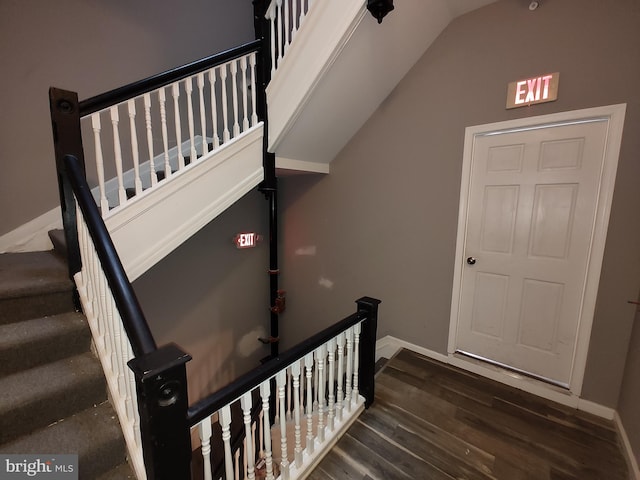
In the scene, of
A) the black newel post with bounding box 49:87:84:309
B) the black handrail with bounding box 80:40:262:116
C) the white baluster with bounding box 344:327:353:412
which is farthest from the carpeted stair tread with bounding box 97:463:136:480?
the black handrail with bounding box 80:40:262:116

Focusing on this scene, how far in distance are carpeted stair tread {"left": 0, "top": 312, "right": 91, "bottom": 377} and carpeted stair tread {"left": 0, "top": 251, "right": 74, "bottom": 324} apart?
45 millimetres

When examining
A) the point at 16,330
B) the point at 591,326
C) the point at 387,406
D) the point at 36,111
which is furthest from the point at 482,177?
the point at 36,111

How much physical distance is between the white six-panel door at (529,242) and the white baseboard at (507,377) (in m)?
0.07

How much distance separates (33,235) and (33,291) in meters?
1.08

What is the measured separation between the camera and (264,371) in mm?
1196

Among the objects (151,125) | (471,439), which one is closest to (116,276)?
(151,125)

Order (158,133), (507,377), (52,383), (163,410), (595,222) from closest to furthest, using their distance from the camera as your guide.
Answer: (163,410) < (52,383) < (595,222) < (507,377) < (158,133)

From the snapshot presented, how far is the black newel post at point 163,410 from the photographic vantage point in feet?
2.45

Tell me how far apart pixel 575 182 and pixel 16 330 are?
324 cm

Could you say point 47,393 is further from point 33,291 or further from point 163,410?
point 163,410

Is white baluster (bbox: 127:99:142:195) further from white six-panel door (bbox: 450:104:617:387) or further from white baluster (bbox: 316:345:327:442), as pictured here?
white six-panel door (bbox: 450:104:617:387)

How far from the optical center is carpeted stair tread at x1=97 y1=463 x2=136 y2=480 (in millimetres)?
1061

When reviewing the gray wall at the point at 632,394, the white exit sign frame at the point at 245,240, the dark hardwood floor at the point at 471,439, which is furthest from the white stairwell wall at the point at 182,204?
the gray wall at the point at 632,394

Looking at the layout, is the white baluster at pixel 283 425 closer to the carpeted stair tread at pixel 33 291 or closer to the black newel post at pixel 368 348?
the black newel post at pixel 368 348
